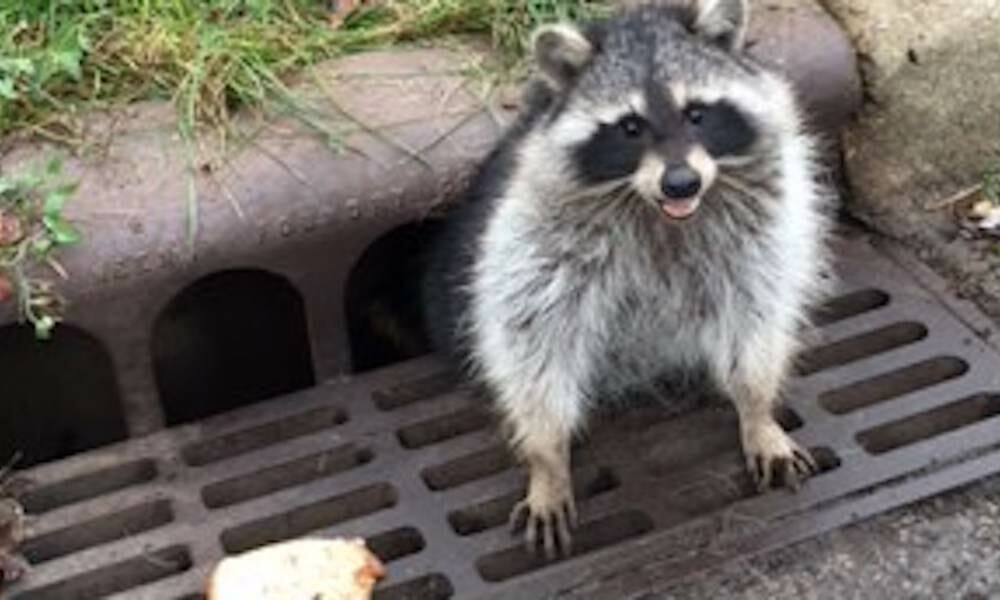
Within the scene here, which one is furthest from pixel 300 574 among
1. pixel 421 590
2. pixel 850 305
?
pixel 850 305

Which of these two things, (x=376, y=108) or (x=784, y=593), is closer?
(x=784, y=593)

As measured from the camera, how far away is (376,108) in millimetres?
2604

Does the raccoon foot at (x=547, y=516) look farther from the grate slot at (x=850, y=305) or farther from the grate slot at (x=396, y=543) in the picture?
the grate slot at (x=850, y=305)

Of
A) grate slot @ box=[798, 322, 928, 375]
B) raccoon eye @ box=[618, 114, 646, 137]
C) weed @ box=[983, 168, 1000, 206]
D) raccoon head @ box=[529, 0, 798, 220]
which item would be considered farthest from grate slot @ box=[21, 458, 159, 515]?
weed @ box=[983, 168, 1000, 206]

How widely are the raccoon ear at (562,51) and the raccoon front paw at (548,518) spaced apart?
0.51m

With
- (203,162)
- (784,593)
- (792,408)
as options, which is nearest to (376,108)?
(203,162)

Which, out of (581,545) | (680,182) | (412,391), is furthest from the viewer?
(412,391)

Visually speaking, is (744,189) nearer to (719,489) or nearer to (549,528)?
(719,489)

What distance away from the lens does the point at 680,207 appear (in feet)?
7.02

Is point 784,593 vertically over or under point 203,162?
under

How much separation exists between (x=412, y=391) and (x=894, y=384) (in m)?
0.67

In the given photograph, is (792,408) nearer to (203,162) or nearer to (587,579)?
(587,579)

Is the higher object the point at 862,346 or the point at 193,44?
the point at 193,44

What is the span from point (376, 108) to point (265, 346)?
1.60ft
